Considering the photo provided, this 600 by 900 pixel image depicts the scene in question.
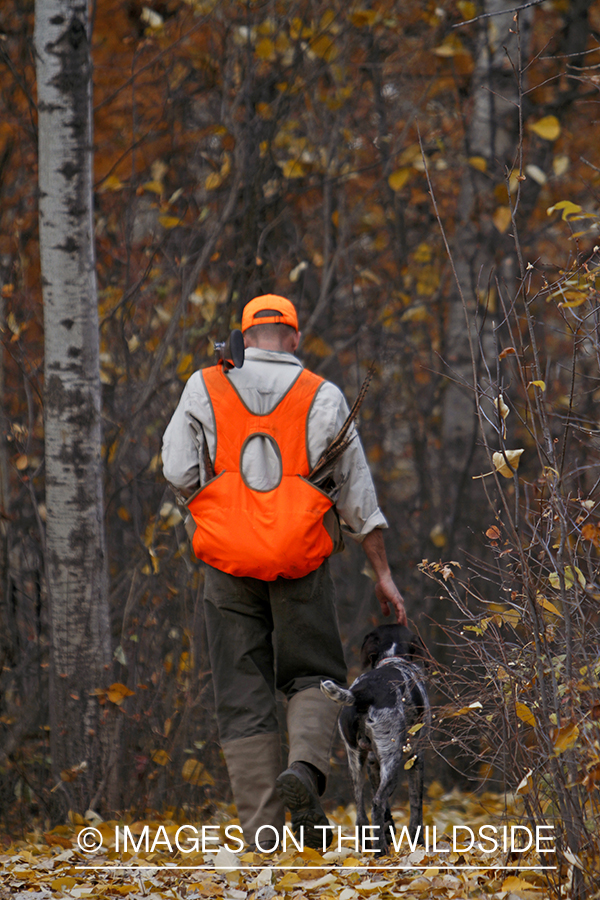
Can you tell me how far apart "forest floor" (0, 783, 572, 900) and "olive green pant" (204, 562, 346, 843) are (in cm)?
31

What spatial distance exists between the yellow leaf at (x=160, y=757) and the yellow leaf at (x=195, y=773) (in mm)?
222

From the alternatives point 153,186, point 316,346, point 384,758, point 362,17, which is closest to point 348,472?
point 384,758

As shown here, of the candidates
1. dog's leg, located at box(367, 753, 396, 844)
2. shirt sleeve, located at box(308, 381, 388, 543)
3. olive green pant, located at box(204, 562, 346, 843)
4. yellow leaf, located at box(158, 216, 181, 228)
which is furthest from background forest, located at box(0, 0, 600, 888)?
olive green pant, located at box(204, 562, 346, 843)

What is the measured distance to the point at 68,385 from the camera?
4.64 meters

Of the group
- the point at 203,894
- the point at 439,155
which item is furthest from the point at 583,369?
the point at 203,894

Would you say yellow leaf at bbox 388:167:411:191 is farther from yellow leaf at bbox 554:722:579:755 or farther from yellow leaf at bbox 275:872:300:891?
yellow leaf at bbox 554:722:579:755

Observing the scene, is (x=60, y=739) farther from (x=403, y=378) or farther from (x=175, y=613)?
(x=403, y=378)

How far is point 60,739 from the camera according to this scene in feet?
15.0

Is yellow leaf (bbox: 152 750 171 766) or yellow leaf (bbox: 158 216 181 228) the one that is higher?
yellow leaf (bbox: 158 216 181 228)

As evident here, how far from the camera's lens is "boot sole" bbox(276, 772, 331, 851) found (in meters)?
3.51

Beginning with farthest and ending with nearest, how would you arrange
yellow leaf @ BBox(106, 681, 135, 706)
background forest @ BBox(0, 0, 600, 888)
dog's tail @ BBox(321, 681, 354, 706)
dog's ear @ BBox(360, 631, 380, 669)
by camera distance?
background forest @ BBox(0, 0, 600, 888)
yellow leaf @ BBox(106, 681, 135, 706)
dog's ear @ BBox(360, 631, 380, 669)
dog's tail @ BBox(321, 681, 354, 706)

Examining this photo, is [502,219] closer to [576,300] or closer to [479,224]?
[479,224]

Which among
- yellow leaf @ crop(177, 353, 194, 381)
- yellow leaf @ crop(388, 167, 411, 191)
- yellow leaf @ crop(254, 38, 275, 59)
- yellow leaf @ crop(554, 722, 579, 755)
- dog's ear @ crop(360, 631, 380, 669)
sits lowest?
yellow leaf @ crop(554, 722, 579, 755)

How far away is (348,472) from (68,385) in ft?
5.07
